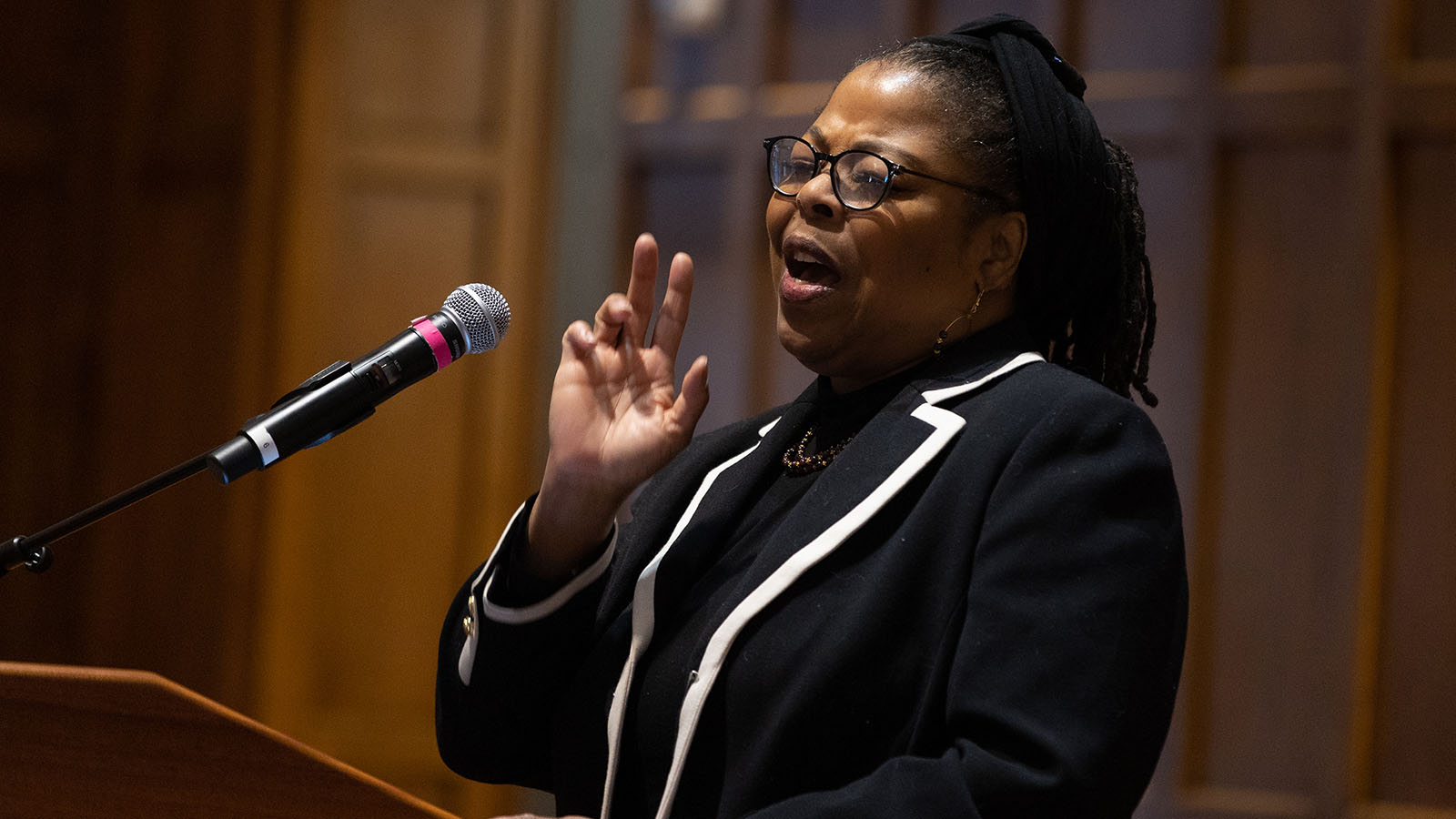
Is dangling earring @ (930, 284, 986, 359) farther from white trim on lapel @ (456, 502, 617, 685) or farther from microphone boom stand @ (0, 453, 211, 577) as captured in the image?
microphone boom stand @ (0, 453, 211, 577)

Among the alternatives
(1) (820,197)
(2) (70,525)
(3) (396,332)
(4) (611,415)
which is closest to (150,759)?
(2) (70,525)

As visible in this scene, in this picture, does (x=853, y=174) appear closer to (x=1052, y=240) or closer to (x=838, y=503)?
(x=1052, y=240)

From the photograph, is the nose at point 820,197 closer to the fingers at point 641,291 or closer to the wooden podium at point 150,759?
the fingers at point 641,291

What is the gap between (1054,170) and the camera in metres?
1.59

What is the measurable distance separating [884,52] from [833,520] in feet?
1.93

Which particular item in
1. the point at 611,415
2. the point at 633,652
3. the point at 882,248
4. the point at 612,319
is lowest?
the point at 633,652

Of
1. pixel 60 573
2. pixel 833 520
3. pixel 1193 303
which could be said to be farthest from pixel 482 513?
pixel 833 520

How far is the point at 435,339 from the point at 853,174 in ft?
1.62

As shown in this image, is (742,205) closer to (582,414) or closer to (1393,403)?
(1393,403)

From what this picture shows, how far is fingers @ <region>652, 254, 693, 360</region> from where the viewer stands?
1.72m

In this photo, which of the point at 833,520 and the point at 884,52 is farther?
the point at 884,52

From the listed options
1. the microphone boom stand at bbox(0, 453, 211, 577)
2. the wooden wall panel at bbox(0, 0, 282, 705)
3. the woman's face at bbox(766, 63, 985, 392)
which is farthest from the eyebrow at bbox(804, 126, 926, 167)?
the wooden wall panel at bbox(0, 0, 282, 705)

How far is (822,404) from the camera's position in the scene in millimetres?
1746

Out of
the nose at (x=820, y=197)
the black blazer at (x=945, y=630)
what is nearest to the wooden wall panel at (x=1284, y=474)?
the black blazer at (x=945, y=630)
